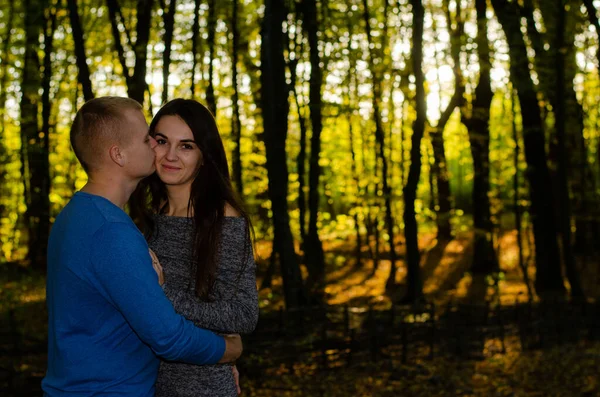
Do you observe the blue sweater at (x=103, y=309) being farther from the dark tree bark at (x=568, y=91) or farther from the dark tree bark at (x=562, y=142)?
the dark tree bark at (x=568, y=91)

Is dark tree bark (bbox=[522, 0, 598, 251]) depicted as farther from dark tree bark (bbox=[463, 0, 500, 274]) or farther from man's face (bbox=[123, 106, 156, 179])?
man's face (bbox=[123, 106, 156, 179])

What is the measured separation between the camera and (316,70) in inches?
576

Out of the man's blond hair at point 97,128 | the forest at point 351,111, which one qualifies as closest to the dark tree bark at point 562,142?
the forest at point 351,111

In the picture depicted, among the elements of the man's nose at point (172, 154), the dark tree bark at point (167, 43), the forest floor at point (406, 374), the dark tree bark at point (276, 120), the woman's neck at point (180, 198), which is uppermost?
the dark tree bark at point (167, 43)

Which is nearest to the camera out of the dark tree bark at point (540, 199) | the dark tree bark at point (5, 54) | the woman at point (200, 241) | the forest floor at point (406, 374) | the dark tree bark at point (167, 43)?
the woman at point (200, 241)

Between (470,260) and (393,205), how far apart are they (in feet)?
17.6

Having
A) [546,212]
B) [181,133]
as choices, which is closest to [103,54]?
[546,212]

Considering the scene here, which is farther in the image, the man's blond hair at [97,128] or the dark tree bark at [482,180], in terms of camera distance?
the dark tree bark at [482,180]

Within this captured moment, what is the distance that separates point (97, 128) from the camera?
1.98m

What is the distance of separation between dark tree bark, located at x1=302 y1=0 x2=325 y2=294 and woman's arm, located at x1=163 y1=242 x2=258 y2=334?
11.6m

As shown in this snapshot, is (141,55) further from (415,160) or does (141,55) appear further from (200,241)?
(200,241)

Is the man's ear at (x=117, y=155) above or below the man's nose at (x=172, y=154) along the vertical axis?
below

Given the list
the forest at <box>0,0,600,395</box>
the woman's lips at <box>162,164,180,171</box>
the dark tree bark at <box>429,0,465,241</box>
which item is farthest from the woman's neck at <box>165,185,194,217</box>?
the dark tree bark at <box>429,0,465,241</box>

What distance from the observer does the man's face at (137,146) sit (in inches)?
79.8
